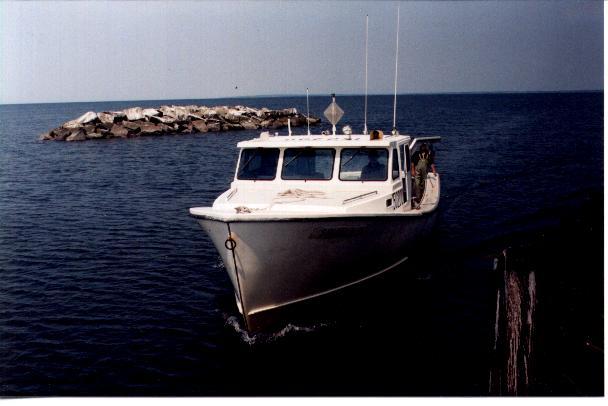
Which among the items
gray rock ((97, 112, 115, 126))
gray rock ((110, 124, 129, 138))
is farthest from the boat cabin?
gray rock ((97, 112, 115, 126))

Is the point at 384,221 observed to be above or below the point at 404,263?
above

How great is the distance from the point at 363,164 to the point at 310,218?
119 inches

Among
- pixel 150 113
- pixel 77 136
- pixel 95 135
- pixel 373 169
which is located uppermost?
pixel 150 113

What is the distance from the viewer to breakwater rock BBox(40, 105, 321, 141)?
60.8m

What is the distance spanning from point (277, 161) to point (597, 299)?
294 inches

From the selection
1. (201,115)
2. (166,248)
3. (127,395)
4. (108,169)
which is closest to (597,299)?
(127,395)

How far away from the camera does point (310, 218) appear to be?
952 centimetres

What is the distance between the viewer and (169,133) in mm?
64688

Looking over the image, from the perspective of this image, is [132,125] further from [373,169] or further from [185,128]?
[373,169]

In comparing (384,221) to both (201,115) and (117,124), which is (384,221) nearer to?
(117,124)

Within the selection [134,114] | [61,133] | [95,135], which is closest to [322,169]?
[95,135]

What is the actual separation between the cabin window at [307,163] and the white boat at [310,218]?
0.02 metres

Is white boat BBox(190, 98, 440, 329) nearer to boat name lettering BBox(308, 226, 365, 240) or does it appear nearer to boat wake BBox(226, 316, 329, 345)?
boat name lettering BBox(308, 226, 365, 240)

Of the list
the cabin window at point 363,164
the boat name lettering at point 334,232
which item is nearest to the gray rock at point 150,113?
the cabin window at point 363,164
